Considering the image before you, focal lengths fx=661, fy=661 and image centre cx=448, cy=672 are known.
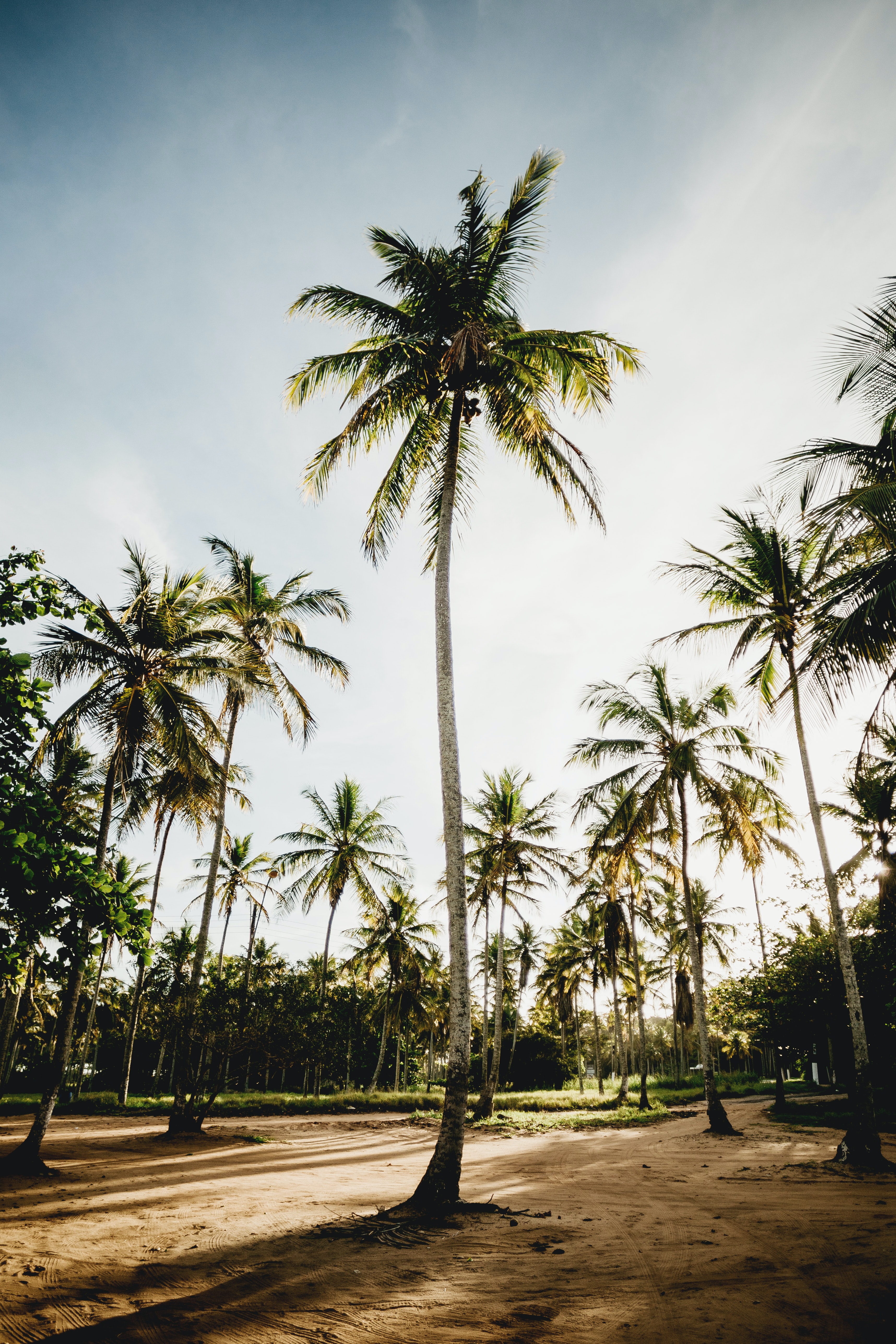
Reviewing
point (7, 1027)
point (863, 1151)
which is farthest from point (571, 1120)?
point (7, 1027)

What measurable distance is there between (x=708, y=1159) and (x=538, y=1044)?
31651 mm

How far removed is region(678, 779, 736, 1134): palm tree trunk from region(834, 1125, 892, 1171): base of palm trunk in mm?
4432

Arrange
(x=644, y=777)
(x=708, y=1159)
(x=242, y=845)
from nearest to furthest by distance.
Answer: (x=708, y=1159) < (x=644, y=777) < (x=242, y=845)

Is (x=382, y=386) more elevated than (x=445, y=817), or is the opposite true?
(x=382, y=386)

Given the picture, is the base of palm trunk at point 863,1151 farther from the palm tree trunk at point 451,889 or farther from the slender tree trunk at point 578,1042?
the slender tree trunk at point 578,1042

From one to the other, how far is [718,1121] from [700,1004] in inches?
107

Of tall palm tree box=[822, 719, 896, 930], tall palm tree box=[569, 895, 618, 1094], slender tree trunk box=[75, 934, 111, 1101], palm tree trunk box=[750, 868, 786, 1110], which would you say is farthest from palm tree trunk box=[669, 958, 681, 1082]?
slender tree trunk box=[75, 934, 111, 1101]

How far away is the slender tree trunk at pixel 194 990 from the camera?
1412 centimetres

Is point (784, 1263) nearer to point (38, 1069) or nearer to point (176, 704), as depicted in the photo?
point (176, 704)

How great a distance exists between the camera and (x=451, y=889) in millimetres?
8328

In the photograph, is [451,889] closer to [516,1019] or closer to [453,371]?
[453,371]

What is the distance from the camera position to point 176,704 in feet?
40.5

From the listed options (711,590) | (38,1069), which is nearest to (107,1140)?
(711,590)

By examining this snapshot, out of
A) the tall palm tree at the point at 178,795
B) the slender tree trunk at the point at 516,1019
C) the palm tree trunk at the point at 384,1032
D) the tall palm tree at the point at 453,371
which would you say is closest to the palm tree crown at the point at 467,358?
the tall palm tree at the point at 453,371
